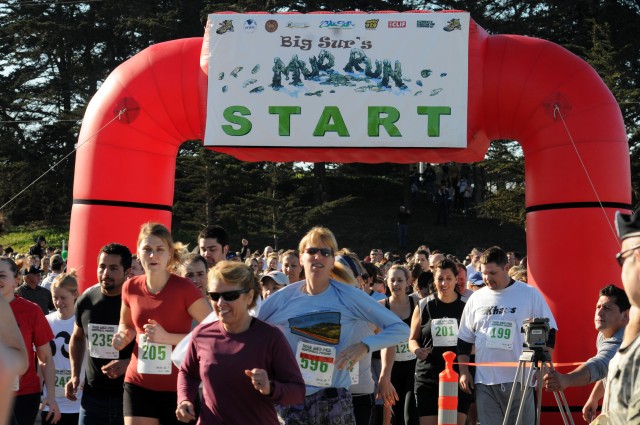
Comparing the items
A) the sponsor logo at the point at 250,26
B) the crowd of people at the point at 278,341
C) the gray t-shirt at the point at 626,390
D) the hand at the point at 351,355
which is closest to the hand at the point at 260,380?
the crowd of people at the point at 278,341

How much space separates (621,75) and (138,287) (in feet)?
78.4

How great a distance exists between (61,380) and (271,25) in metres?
4.70

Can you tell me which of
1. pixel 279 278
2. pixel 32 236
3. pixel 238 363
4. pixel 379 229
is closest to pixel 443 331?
pixel 279 278

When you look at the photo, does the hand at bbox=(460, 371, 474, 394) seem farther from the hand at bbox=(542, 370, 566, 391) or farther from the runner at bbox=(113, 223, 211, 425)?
the runner at bbox=(113, 223, 211, 425)

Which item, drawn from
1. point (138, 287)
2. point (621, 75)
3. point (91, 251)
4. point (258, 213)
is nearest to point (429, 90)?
point (91, 251)

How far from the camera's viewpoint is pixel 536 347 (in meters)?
6.66

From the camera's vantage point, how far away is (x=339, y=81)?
1066 cm

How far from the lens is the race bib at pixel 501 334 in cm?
779

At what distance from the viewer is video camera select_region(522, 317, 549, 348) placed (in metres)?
6.66

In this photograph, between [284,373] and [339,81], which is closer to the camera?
[284,373]

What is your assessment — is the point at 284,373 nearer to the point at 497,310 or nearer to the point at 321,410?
the point at 321,410

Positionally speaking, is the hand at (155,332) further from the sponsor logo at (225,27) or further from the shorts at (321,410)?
the sponsor logo at (225,27)

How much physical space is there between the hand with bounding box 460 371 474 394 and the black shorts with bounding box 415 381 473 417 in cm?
51

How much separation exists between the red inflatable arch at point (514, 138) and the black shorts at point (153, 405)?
15.6ft
